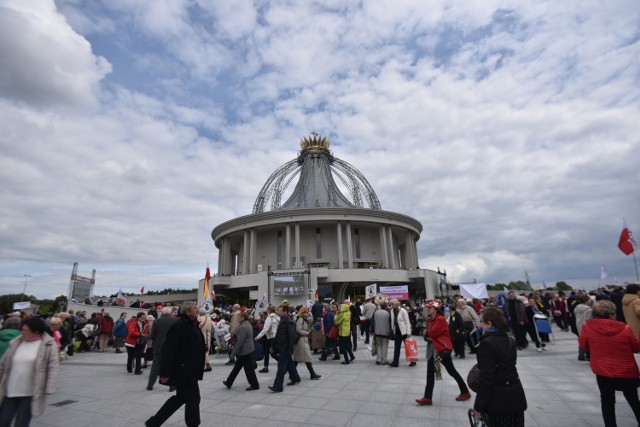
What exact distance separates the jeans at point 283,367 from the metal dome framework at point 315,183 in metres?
38.1

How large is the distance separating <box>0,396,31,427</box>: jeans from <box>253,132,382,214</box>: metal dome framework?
136 ft

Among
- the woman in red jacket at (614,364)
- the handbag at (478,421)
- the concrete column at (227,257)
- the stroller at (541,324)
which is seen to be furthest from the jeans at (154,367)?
the concrete column at (227,257)

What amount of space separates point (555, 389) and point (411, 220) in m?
39.1

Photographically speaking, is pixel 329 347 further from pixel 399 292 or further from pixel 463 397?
pixel 399 292

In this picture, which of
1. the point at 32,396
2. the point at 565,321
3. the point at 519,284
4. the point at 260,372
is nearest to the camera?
the point at 32,396

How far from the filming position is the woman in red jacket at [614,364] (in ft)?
14.1

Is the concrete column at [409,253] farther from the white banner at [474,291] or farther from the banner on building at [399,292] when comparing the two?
the white banner at [474,291]

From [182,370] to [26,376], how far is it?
1.87 metres

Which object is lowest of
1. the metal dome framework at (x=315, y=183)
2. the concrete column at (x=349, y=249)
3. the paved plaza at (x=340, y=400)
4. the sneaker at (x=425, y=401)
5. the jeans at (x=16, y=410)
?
the paved plaza at (x=340, y=400)

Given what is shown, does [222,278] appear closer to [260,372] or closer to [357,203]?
[357,203]

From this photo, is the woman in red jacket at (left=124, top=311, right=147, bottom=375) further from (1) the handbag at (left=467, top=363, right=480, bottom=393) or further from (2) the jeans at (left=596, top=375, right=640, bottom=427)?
(2) the jeans at (left=596, top=375, right=640, bottom=427)

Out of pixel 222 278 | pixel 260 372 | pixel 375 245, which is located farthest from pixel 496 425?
pixel 375 245

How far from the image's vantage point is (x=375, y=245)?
146 ft

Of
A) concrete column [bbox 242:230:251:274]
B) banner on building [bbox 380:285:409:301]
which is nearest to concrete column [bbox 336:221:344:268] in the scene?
concrete column [bbox 242:230:251:274]
